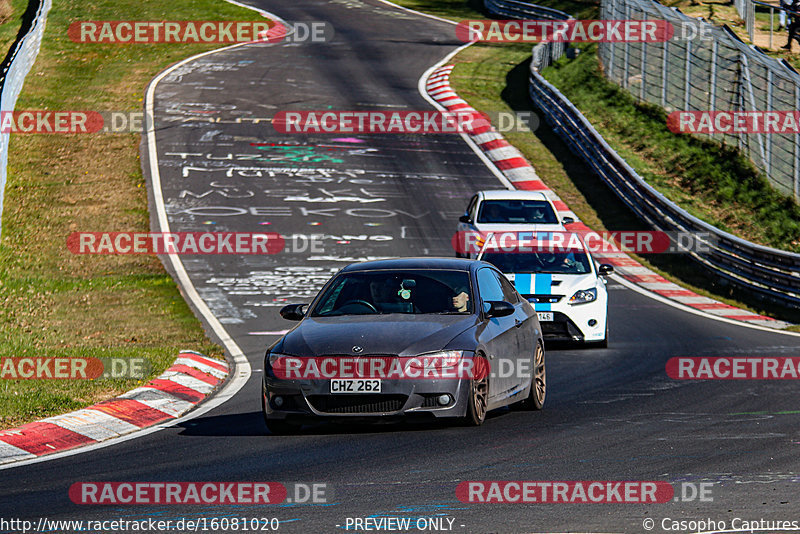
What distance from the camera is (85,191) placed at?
2733cm

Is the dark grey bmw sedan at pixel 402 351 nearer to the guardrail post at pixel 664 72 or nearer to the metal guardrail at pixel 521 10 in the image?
the guardrail post at pixel 664 72

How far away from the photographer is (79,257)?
74.3ft

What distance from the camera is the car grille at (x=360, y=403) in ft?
30.2

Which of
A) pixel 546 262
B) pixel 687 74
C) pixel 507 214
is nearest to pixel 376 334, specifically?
pixel 546 262

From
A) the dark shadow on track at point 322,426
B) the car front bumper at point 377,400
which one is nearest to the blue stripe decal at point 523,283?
the dark shadow on track at point 322,426

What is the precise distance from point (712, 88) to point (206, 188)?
12.0m

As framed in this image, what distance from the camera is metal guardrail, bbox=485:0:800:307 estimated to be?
67.4 feet

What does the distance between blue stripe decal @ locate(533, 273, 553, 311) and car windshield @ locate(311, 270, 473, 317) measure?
5.39 m

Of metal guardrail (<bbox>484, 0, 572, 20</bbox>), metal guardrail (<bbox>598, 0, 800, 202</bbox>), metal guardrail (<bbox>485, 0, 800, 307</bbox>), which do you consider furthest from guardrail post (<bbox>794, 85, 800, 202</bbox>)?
metal guardrail (<bbox>484, 0, 572, 20</bbox>)

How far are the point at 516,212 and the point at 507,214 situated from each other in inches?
7.1

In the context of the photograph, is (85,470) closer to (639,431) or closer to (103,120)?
Answer: (639,431)

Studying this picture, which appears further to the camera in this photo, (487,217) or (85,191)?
(85,191)

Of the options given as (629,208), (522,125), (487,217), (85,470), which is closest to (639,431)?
(85,470)

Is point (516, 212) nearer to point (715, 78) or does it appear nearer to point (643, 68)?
point (715, 78)
